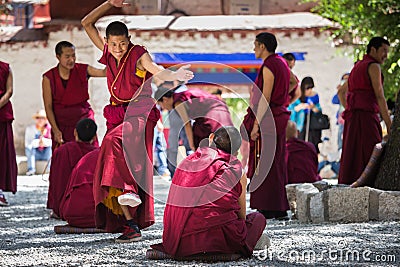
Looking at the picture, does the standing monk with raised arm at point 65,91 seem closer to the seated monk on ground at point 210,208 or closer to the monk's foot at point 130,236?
the monk's foot at point 130,236

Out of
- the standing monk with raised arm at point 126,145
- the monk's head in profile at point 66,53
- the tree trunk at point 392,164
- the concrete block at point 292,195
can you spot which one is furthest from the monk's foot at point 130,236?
the monk's head in profile at point 66,53

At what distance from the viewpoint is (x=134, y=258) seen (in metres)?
4.82

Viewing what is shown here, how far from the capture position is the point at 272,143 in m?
6.94

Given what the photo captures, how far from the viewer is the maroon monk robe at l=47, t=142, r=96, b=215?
23.4 feet

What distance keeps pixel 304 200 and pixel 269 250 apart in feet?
4.84

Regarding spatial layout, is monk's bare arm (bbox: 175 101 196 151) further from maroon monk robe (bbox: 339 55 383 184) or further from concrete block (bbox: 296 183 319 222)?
concrete block (bbox: 296 183 319 222)

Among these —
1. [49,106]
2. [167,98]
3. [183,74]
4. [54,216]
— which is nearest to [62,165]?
[54,216]

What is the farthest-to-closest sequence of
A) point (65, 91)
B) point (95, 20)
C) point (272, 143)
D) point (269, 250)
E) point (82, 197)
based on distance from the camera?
1. point (65, 91)
2. point (272, 143)
3. point (82, 197)
4. point (95, 20)
5. point (269, 250)

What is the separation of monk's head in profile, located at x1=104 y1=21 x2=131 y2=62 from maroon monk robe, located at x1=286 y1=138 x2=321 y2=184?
2.66 meters

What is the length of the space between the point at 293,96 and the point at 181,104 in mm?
999

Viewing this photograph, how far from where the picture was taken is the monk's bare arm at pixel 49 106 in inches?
297

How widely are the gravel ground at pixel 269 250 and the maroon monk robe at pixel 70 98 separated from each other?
1.12m

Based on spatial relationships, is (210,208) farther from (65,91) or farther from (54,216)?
(65,91)

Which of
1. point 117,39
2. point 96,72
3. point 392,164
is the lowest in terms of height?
point 392,164
